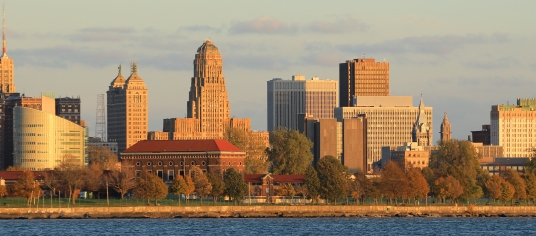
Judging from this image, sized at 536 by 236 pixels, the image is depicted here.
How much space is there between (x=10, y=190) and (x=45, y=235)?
195ft

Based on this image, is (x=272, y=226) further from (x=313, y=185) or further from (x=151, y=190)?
(x=313, y=185)

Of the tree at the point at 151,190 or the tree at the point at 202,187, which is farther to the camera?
the tree at the point at 202,187

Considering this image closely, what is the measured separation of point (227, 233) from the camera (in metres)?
147

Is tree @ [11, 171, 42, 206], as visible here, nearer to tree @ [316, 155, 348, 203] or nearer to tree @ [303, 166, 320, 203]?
tree @ [303, 166, 320, 203]

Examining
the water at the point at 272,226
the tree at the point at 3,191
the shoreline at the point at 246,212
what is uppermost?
the tree at the point at 3,191

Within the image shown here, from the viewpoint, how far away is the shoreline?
17738 cm

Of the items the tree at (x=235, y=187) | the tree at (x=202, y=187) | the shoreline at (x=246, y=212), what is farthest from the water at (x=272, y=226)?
the tree at (x=202, y=187)

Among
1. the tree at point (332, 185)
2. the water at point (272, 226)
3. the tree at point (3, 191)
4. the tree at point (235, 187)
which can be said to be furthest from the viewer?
the tree at point (3, 191)

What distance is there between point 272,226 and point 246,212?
2362 centimetres

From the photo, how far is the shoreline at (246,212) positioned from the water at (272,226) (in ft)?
15.5

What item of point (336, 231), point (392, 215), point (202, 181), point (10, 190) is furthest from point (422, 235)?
point (10, 190)

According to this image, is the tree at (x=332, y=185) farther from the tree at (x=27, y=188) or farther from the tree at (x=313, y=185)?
the tree at (x=27, y=188)

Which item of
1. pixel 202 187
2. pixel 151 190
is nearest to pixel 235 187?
pixel 202 187

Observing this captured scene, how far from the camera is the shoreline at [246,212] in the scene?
177375mm
